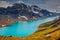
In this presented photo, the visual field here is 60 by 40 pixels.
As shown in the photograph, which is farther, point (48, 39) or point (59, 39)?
point (48, 39)

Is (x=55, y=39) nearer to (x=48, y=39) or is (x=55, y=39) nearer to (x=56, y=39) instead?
(x=56, y=39)

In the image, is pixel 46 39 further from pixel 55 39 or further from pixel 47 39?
pixel 55 39

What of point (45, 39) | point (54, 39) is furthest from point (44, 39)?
point (54, 39)

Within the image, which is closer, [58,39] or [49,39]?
[58,39]

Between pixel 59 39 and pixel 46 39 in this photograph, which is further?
pixel 46 39

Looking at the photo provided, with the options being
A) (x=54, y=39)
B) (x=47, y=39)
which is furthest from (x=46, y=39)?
(x=54, y=39)

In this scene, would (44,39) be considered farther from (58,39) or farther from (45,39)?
(58,39)

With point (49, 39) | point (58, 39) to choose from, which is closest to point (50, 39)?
point (49, 39)
